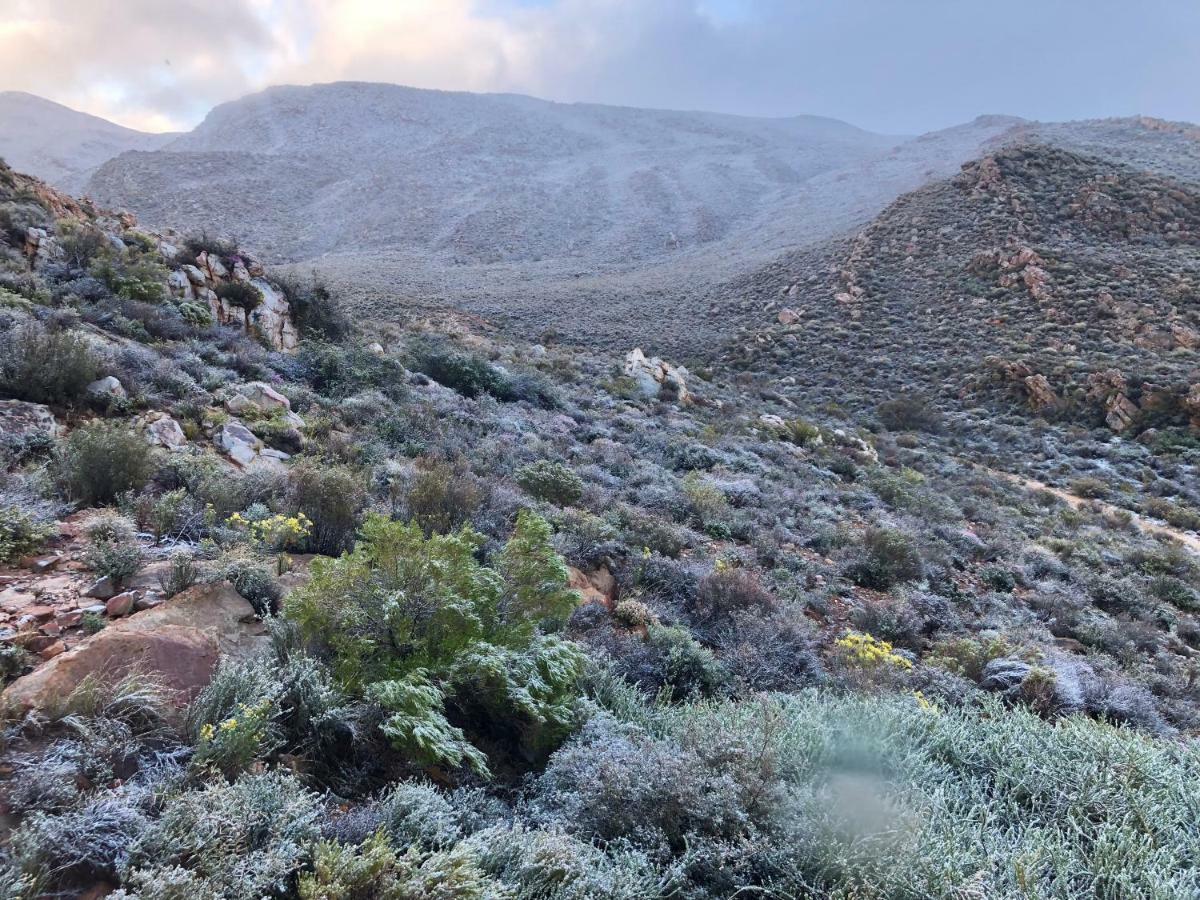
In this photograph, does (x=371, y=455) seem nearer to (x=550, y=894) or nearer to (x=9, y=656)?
(x=9, y=656)

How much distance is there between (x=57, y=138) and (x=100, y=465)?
108058 mm

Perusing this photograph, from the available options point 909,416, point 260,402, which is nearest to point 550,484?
point 260,402

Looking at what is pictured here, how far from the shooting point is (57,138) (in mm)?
78625

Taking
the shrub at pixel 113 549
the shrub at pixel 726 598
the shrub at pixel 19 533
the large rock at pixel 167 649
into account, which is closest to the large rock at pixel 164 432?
the shrub at pixel 19 533

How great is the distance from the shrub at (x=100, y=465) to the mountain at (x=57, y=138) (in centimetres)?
7406

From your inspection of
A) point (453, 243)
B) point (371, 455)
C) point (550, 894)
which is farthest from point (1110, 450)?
point (453, 243)

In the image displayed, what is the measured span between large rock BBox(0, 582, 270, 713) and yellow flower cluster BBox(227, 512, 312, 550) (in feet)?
2.66

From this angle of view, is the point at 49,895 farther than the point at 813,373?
No

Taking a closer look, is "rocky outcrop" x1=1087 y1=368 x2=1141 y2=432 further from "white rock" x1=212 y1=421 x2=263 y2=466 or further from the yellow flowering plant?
the yellow flowering plant

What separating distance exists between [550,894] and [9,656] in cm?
Answer: 241

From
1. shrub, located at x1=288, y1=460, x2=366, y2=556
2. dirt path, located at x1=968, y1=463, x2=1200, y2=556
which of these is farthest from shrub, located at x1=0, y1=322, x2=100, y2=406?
dirt path, located at x1=968, y1=463, x2=1200, y2=556

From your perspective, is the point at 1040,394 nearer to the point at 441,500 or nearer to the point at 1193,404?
the point at 1193,404

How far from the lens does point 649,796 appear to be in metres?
2.42

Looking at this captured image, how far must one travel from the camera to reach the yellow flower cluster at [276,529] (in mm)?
4035
